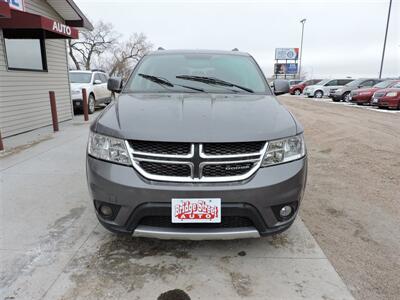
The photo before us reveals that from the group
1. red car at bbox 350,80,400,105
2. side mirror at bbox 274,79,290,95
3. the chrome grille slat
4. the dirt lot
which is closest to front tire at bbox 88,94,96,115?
the dirt lot

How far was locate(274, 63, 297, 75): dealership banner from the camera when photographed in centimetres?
5297

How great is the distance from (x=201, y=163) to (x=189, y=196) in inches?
9.5

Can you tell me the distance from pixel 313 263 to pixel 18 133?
7936 mm

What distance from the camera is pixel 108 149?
2340mm

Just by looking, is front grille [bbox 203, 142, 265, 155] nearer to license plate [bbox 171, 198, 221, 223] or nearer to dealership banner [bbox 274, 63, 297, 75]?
license plate [bbox 171, 198, 221, 223]

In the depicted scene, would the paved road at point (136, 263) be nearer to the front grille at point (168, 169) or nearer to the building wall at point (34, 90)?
the front grille at point (168, 169)

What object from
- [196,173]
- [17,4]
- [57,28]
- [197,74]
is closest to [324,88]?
[57,28]

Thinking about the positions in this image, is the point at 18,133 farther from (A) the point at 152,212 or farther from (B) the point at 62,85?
(A) the point at 152,212

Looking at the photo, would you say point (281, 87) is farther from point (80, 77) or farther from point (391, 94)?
point (391, 94)

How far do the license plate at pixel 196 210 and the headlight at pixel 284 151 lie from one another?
47 centimetres

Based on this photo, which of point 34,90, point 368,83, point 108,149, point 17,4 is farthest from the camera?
point 368,83

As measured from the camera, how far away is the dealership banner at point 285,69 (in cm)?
5297

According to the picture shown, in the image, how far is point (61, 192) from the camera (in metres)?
3.97

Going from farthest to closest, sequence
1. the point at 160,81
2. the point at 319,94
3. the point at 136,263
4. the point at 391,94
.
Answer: the point at 319,94 → the point at 391,94 → the point at 160,81 → the point at 136,263
